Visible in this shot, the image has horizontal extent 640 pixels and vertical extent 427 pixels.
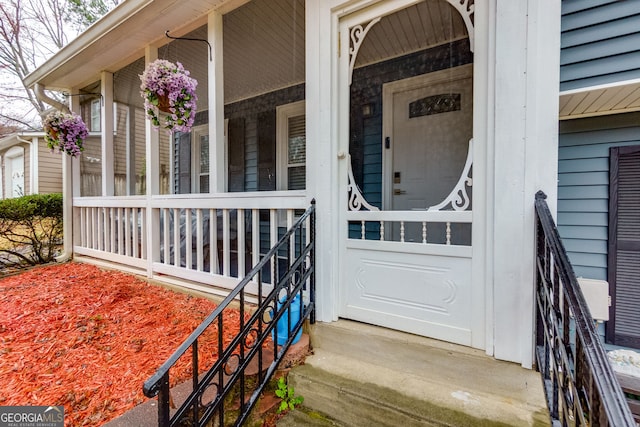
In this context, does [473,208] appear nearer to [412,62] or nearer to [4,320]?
[412,62]

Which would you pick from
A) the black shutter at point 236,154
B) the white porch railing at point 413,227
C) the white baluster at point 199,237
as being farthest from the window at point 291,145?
the white porch railing at point 413,227

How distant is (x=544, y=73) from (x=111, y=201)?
440 cm

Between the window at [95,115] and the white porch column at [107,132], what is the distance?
1.42 feet

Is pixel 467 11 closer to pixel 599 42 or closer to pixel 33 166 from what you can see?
pixel 599 42

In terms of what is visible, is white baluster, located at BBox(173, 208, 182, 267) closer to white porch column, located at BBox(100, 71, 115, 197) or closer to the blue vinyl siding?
the blue vinyl siding

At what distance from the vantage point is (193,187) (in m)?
3.73

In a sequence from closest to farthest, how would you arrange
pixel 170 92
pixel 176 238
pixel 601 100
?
1. pixel 601 100
2. pixel 170 92
3. pixel 176 238

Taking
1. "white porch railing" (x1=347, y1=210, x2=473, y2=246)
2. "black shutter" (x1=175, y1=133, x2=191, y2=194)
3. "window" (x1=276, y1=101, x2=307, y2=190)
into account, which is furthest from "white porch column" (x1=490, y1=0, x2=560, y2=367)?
"black shutter" (x1=175, y1=133, x2=191, y2=194)

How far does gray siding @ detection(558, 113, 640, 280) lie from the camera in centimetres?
211

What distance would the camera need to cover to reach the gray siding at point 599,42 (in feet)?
6.27

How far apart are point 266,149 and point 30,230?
13.3 ft

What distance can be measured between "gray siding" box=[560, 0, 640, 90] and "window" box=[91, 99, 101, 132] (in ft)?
17.9

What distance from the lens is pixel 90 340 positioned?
2.13 m

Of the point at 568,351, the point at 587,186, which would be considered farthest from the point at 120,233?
the point at 587,186
